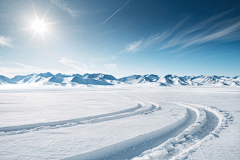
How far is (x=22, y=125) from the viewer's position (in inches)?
210

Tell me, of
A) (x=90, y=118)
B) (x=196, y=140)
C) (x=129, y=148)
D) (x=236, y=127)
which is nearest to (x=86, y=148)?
(x=129, y=148)

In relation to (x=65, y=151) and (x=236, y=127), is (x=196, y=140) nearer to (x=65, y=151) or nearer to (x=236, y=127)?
(x=236, y=127)

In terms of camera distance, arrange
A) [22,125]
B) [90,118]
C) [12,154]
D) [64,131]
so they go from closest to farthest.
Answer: [12,154], [64,131], [22,125], [90,118]

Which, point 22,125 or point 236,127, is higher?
point 22,125

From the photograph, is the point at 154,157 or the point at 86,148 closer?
the point at 154,157

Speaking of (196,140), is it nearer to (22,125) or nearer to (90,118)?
(90,118)

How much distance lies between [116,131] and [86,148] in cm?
155

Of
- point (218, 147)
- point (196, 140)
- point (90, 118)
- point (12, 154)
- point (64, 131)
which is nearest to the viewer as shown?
point (12, 154)

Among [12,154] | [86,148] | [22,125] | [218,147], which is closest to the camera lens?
[12,154]

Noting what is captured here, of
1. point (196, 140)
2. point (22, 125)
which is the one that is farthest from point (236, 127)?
point (22, 125)

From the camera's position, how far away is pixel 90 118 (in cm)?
674

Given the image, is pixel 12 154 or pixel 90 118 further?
pixel 90 118

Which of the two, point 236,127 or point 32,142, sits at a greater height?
point 32,142

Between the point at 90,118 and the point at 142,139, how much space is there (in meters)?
3.54
